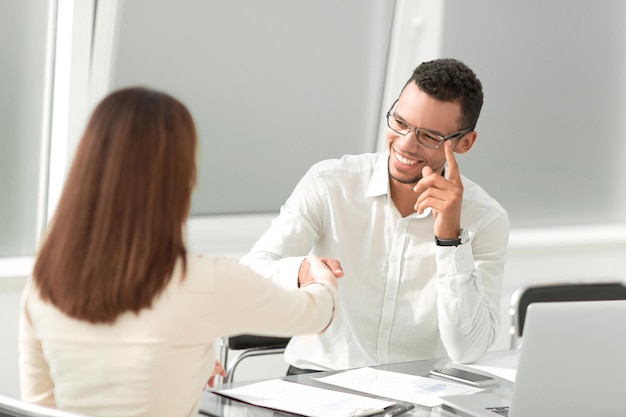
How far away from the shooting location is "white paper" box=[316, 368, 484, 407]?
198 cm

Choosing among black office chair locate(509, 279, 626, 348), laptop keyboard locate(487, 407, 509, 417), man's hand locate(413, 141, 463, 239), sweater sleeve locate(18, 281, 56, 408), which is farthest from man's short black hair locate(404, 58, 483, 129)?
sweater sleeve locate(18, 281, 56, 408)

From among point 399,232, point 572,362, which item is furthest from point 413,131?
point 572,362

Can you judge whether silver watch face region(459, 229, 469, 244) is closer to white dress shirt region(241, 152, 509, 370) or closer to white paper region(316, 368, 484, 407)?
white dress shirt region(241, 152, 509, 370)

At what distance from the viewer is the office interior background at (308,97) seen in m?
3.53

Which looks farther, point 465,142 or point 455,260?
point 465,142

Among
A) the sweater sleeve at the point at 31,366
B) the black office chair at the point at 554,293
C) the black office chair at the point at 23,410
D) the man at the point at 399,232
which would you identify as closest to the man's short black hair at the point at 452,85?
the man at the point at 399,232

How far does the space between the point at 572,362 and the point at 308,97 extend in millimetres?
2799

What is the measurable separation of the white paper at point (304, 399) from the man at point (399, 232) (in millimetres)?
536

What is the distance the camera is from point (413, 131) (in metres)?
2.53

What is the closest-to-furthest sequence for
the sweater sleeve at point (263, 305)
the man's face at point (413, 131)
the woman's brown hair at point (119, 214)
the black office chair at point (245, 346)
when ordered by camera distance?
1. the woman's brown hair at point (119, 214)
2. the sweater sleeve at point (263, 305)
3. the man's face at point (413, 131)
4. the black office chair at point (245, 346)

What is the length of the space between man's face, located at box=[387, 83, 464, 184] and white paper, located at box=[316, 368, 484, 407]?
647 mm

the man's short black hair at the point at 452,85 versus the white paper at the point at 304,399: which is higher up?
the man's short black hair at the point at 452,85

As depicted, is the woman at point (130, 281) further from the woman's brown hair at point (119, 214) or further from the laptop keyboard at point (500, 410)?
the laptop keyboard at point (500, 410)

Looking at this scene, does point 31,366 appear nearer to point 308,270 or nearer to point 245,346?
point 308,270
